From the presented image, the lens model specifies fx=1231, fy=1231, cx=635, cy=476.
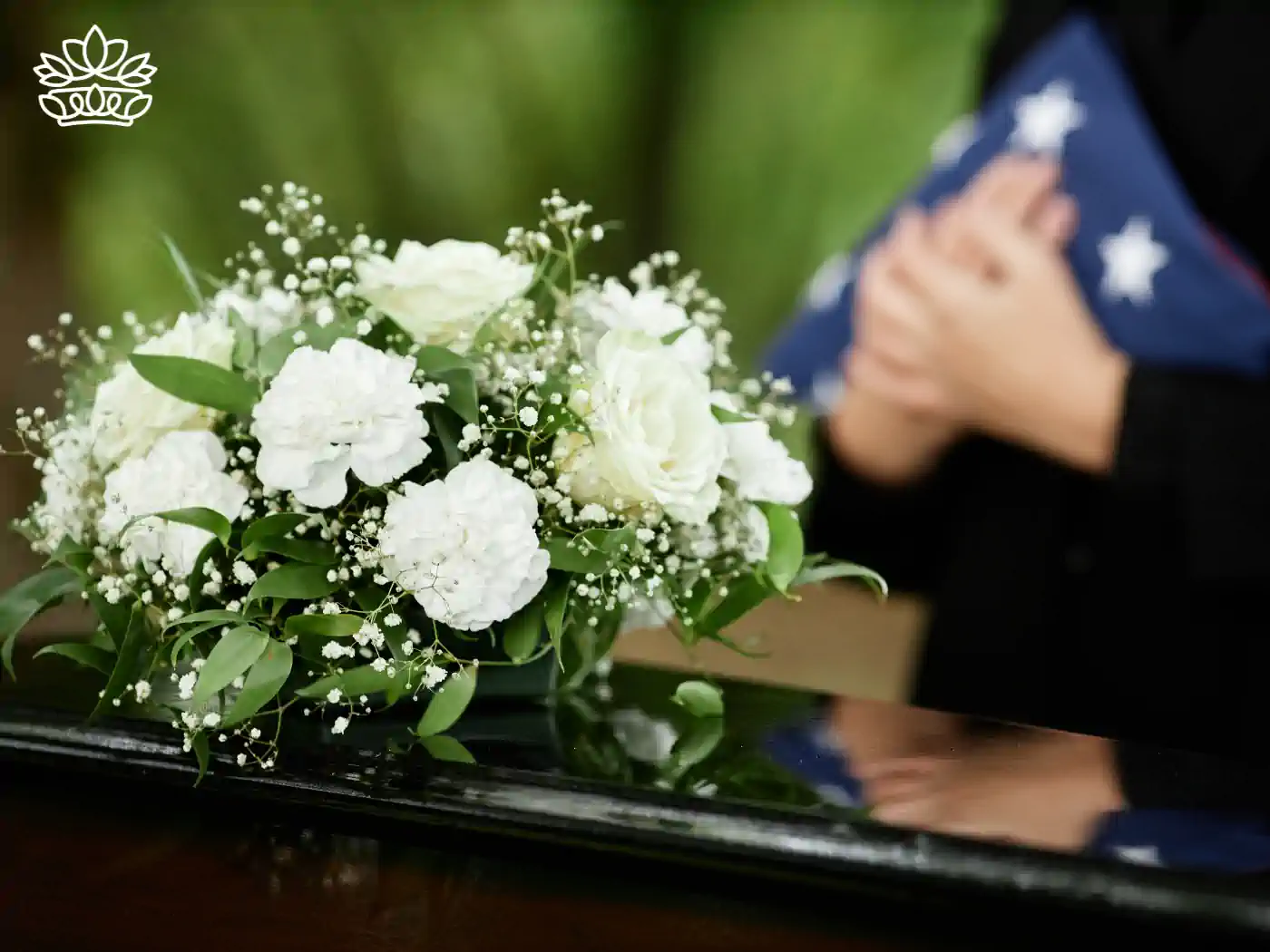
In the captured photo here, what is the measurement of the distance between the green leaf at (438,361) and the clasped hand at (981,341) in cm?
57

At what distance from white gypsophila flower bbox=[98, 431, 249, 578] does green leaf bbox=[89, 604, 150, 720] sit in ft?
0.09

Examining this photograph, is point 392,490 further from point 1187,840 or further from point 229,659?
point 1187,840

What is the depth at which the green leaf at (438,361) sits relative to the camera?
0.64 m

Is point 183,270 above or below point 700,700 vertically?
above

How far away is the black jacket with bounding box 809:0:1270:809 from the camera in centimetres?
95

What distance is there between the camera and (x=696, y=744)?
616 mm

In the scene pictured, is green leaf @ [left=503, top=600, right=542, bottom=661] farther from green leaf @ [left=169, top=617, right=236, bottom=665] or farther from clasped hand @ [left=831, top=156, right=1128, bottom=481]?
clasped hand @ [left=831, top=156, right=1128, bottom=481]

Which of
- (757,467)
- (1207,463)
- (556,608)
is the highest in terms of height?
(1207,463)

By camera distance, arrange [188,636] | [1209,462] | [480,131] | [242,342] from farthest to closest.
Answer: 1. [480,131]
2. [1209,462]
3. [242,342]
4. [188,636]

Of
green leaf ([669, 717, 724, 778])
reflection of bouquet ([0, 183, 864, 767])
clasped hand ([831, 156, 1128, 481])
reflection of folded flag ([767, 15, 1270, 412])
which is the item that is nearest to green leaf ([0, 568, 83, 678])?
reflection of bouquet ([0, 183, 864, 767])

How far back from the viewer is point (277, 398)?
0.60 m

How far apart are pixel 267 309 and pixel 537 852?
1.22 ft

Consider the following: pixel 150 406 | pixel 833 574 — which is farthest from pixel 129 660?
pixel 833 574

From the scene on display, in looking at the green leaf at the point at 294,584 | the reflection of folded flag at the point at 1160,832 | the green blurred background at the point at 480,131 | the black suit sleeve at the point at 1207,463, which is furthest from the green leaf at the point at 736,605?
the green blurred background at the point at 480,131
